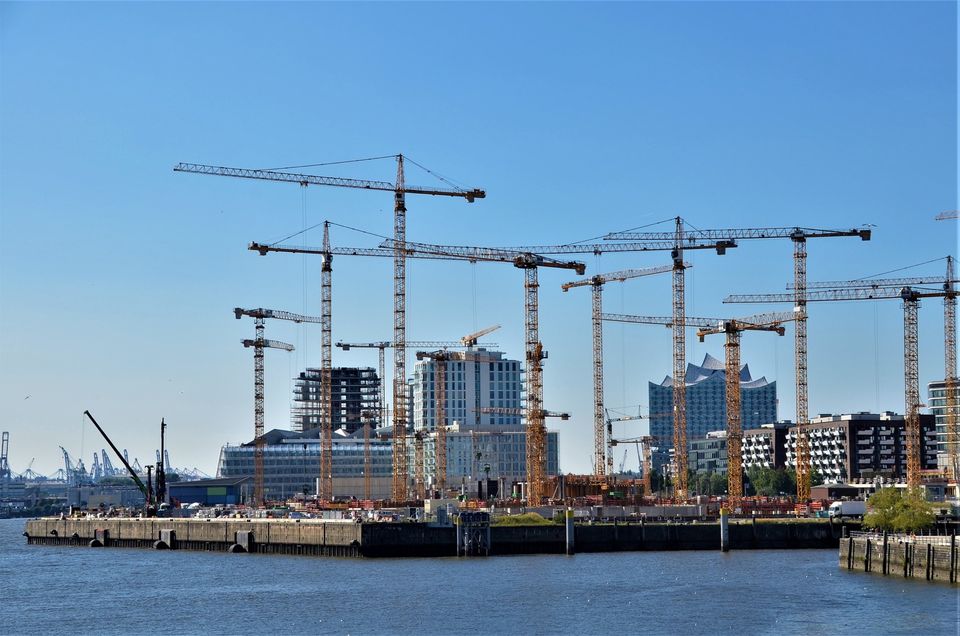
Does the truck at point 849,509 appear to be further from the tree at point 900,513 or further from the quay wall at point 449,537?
the tree at point 900,513

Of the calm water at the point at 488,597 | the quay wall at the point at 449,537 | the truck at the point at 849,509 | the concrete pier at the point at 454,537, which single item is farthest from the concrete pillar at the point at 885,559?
the truck at the point at 849,509

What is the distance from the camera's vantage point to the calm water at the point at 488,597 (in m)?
73.2

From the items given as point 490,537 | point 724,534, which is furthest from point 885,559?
point 490,537

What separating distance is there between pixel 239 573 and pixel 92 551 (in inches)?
1731

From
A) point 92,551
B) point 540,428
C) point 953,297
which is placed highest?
point 953,297

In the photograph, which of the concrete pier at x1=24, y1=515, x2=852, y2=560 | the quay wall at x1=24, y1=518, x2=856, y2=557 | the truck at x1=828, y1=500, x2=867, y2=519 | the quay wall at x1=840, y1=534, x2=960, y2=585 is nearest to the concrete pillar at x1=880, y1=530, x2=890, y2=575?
the quay wall at x1=840, y1=534, x2=960, y2=585

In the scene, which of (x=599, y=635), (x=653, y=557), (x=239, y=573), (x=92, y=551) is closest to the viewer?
(x=599, y=635)

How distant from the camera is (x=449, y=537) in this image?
11488 cm

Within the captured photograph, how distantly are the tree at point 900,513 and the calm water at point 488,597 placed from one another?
540 centimetres

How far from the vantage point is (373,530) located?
115 m

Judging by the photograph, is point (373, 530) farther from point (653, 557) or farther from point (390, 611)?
point (390, 611)

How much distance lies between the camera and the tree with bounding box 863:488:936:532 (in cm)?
10062

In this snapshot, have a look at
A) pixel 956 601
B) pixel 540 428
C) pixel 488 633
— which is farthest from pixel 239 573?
pixel 540 428

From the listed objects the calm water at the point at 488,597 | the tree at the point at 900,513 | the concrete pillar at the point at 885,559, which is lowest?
the calm water at the point at 488,597
